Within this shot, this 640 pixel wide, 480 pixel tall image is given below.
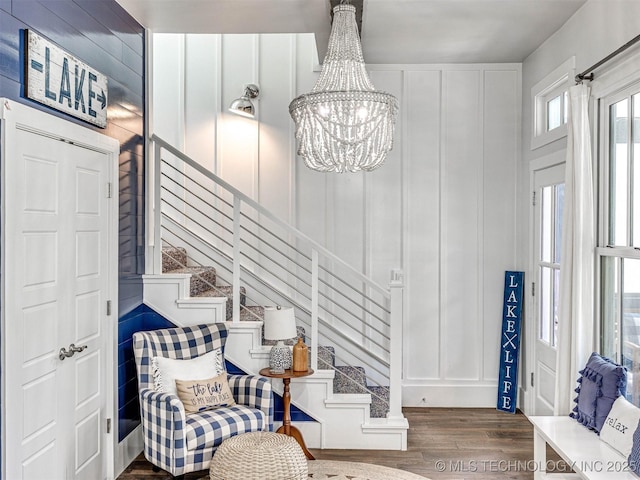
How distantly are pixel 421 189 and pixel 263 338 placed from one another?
189 centimetres

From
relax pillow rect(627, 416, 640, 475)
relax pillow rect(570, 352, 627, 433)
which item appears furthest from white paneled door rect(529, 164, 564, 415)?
relax pillow rect(627, 416, 640, 475)

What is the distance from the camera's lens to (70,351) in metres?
2.76

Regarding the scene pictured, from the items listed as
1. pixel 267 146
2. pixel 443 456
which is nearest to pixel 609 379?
pixel 443 456

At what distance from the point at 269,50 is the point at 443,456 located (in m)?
3.54

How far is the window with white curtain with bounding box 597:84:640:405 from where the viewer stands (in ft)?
9.30

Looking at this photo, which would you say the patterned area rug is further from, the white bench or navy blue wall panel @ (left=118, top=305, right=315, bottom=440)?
the white bench

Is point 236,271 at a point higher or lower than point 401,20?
lower

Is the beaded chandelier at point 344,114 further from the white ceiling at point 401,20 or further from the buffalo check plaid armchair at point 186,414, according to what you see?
the buffalo check plaid armchair at point 186,414

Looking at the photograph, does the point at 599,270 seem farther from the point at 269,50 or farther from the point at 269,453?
the point at 269,50

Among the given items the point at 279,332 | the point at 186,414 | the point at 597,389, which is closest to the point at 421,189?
the point at 279,332

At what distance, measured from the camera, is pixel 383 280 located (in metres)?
4.71

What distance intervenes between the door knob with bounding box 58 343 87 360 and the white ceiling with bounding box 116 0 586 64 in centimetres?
213

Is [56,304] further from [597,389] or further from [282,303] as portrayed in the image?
[597,389]

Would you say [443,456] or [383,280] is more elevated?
[383,280]
